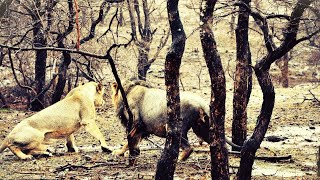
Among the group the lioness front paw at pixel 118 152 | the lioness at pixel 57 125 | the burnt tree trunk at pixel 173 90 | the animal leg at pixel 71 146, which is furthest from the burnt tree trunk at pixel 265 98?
the animal leg at pixel 71 146

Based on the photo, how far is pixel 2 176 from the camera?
11.0m

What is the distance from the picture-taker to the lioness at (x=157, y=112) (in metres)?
11.4

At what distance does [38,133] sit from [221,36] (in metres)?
20.3

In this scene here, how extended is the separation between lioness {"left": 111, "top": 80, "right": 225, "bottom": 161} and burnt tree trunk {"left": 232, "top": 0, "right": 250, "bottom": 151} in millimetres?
887

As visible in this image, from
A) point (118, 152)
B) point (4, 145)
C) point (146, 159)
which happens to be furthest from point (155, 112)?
point (4, 145)

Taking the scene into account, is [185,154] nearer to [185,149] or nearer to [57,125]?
[185,149]

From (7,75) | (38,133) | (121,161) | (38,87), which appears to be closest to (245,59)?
(121,161)

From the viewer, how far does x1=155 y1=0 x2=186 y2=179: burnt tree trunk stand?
8.88 metres

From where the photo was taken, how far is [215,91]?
8758 mm

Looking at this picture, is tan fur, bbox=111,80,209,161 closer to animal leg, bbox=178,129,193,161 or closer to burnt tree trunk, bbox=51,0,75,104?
animal leg, bbox=178,129,193,161

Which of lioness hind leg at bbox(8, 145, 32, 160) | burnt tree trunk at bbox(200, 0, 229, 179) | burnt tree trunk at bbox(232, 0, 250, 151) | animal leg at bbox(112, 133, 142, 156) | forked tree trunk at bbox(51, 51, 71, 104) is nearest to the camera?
burnt tree trunk at bbox(200, 0, 229, 179)

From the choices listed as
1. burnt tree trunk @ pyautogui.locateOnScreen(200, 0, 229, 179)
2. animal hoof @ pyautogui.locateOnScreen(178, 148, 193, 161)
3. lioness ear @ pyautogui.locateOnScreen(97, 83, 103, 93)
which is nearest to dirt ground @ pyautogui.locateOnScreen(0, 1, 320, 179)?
animal hoof @ pyautogui.locateOnScreen(178, 148, 193, 161)

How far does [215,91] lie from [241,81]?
340cm

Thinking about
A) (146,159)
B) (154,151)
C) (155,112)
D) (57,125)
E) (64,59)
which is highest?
(64,59)
